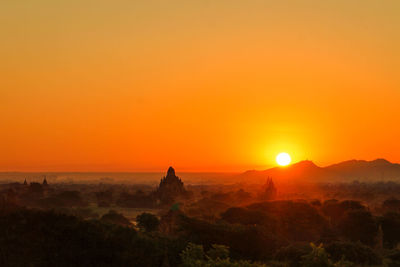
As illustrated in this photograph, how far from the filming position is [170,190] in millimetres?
109250

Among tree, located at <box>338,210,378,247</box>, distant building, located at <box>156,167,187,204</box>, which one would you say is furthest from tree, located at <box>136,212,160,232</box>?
distant building, located at <box>156,167,187,204</box>

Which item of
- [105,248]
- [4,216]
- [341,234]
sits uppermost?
[4,216]

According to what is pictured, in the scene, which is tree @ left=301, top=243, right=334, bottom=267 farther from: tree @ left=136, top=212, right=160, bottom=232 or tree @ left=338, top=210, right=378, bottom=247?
tree @ left=136, top=212, right=160, bottom=232

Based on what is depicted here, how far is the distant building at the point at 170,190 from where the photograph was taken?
107938 mm

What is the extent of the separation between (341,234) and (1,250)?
39015 mm

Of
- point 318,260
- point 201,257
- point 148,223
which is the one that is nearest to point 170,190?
point 148,223

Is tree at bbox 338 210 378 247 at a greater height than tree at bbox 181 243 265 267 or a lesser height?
lesser

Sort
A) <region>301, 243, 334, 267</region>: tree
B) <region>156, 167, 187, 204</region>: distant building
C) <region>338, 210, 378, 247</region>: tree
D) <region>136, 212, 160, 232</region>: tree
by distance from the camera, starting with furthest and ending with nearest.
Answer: <region>156, 167, 187, 204</region>: distant building → <region>136, 212, 160, 232</region>: tree → <region>338, 210, 378, 247</region>: tree → <region>301, 243, 334, 267</region>: tree

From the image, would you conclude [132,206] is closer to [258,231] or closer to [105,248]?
[258,231]

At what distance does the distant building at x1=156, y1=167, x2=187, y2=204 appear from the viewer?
107938 millimetres

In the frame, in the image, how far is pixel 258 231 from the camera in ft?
116

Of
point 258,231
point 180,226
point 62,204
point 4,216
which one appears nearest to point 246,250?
point 258,231

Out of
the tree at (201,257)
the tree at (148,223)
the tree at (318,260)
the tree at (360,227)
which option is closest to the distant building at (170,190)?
the tree at (148,223)

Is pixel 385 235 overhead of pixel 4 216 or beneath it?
beneath
